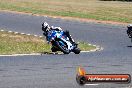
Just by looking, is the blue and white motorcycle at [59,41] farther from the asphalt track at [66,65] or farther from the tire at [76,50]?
the asphalt track at [66,65]

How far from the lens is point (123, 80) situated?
388 inches

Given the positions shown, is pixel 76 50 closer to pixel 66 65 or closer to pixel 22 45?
pixel 22 45

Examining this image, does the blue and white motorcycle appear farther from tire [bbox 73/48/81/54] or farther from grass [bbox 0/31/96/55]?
grass [bbox 0/31/96/55]

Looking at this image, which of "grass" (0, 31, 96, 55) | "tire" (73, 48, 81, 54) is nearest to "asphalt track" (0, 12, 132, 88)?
"tire" (73, 48, 81, 54)

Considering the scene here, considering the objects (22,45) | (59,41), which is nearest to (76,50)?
(59,41)

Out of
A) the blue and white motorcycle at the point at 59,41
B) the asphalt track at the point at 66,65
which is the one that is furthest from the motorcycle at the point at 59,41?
the asphalt track at the point at 66,65

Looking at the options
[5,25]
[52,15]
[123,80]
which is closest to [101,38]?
[5,25]

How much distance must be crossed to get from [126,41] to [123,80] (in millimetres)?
19479

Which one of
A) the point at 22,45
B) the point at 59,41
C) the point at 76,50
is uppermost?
the point at 59,41

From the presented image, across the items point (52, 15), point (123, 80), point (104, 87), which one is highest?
point (123, 80)

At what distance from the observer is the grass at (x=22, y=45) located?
2205cm

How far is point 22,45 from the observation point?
79.7 feet

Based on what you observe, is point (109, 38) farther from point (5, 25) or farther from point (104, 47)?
point (5, 25)

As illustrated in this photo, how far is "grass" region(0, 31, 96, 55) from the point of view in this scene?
22.0 metres
